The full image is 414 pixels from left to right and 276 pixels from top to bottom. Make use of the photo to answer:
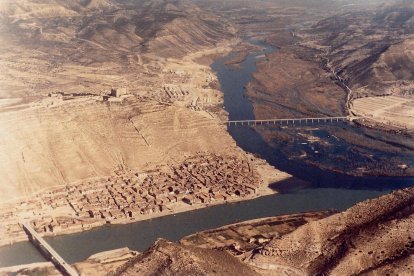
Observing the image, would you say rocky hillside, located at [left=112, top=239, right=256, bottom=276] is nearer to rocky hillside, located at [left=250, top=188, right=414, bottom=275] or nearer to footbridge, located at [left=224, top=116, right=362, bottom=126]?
rocky hillside, located at [left=250, top=188, right=414, bottom=275]

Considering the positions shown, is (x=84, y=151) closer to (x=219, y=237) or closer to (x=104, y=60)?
(x=219, y=237)

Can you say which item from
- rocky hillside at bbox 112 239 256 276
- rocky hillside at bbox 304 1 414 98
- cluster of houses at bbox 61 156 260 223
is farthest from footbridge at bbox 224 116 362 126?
rocky hillside at bbox 112 239 256 276

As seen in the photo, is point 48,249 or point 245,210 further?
point 245,210

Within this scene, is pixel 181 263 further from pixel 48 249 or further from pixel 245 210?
pixel 245 210

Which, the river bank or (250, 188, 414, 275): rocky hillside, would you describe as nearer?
(250, 188, 414, 275): rocky hillside

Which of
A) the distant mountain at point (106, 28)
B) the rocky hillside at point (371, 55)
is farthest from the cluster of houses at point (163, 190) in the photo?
the distant mountain at point (106, 28)

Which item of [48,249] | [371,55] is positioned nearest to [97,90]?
[48,249]
